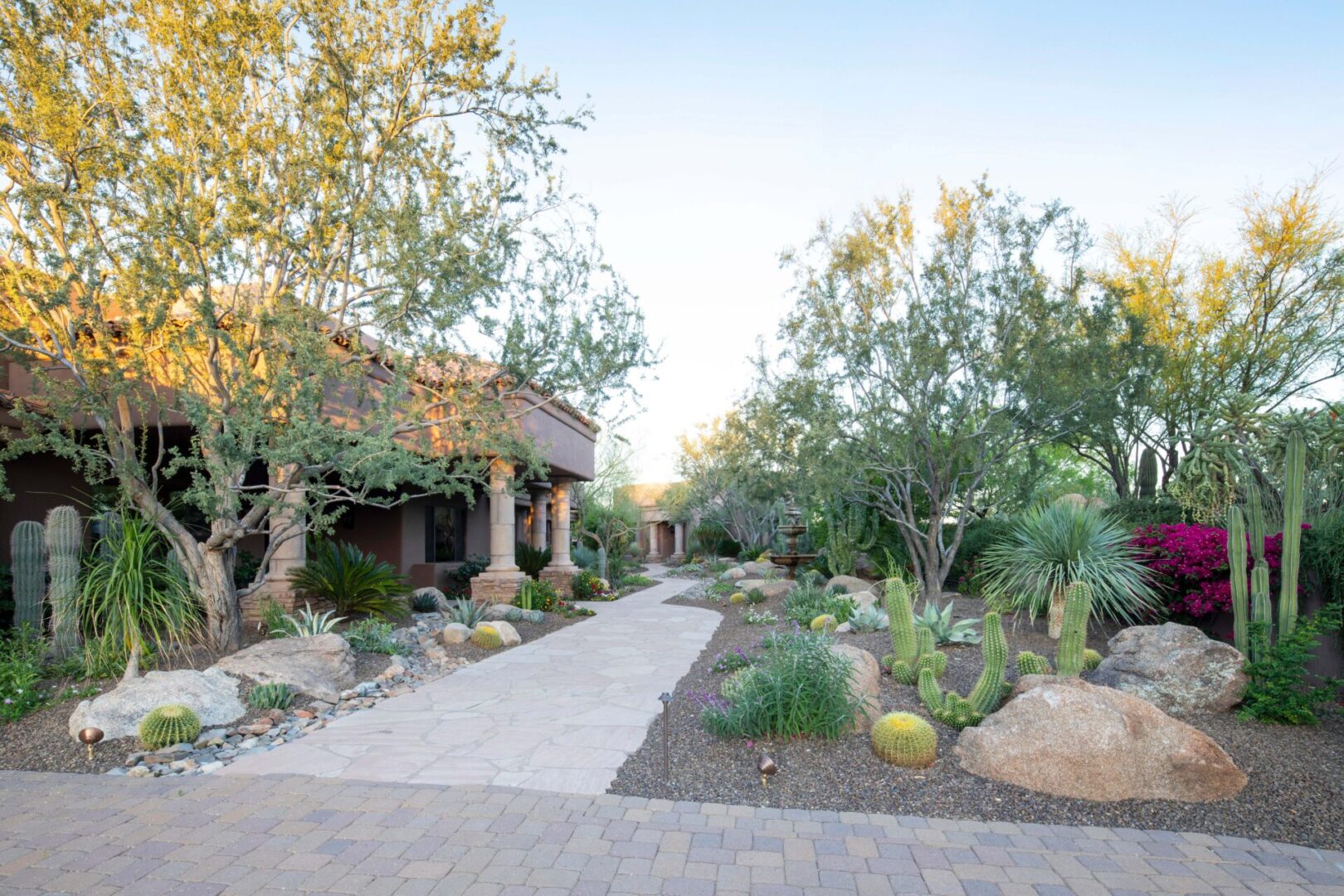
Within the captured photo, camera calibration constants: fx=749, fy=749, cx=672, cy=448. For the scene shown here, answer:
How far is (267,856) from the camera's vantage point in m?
3.49

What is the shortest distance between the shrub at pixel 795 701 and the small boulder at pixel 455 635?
17.7 feet

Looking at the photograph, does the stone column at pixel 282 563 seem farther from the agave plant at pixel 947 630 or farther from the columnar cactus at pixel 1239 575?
the columnar cactus at pixel 1239 575

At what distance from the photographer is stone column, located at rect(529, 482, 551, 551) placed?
1900cm

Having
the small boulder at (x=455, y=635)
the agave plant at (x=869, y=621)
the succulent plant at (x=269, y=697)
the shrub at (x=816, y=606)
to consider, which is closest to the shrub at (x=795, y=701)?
the succulent plant at (x=269, y=697)

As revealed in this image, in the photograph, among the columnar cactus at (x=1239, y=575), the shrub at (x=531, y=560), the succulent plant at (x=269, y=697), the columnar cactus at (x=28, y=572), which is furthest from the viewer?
the shrub at (x=531, y=560)

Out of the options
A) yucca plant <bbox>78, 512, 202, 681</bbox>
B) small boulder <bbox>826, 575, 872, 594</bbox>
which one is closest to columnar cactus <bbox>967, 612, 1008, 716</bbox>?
yucca plant <bbox>78, 512, 202, 681</bbox>

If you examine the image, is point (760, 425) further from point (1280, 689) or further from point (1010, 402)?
point (1280, 689)

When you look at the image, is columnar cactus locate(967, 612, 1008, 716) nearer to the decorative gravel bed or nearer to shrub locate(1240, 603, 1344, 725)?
the decorative gravel bed

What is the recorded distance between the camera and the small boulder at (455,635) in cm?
971

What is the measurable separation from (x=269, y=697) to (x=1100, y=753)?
19.9 feet

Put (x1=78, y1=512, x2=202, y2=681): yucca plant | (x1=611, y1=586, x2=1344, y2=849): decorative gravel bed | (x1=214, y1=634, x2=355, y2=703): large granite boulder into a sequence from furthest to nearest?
(x1=78, y1=512, x2=202, y2=681): yucca plant → (x1=214, y1=634, x2=355, y2=703): large granite boulder → (x1=611, y1=586, x2=1344, y2=849): decorative gravel bed

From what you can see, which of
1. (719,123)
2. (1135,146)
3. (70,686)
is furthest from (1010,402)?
(70,686)

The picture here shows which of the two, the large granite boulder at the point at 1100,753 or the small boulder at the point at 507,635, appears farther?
the small boulder at the point at 507,635

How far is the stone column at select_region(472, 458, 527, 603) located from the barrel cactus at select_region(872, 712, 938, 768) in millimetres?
9642
